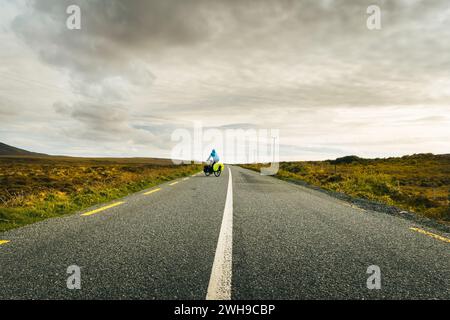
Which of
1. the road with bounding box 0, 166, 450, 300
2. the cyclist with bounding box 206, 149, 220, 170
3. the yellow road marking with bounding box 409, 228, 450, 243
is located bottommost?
the yellow road marking with bounding box 409, 228, 450, 243

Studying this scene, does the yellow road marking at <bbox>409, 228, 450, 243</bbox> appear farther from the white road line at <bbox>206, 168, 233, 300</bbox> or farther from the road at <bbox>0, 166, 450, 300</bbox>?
the white road line at <bbox>206, 168, 233, 300</bbox>

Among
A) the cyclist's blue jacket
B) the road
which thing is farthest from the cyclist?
the road

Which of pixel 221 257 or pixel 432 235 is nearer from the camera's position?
pixel 221 257

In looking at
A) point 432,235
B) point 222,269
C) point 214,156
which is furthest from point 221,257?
point 214,156

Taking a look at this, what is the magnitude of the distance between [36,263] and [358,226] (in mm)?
5732

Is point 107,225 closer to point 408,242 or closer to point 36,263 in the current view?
point 36,263

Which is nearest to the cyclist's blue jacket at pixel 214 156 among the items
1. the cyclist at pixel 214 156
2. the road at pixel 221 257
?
the cyclist at pixel 214 156

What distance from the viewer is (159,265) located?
3.38 m

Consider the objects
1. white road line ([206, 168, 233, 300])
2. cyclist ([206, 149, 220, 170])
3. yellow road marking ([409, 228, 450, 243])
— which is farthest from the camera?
cyclist ([206, 149, 220, 170])

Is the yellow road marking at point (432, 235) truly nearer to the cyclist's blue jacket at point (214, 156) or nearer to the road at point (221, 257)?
the road at point (221, 257)

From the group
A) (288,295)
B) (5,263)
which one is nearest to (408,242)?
(288,295)

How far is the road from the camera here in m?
2.74

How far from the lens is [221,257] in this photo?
3.68 m

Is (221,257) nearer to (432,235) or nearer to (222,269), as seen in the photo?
(222,269)
